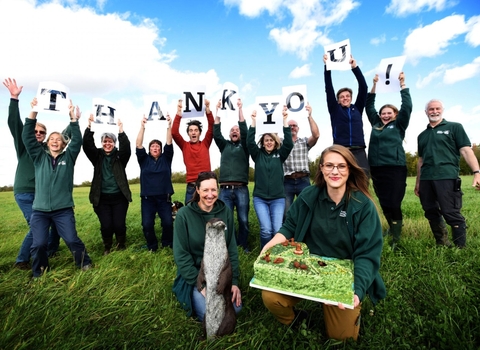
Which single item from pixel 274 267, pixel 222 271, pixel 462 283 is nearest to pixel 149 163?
pixel 222 271

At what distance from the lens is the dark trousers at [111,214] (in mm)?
6359

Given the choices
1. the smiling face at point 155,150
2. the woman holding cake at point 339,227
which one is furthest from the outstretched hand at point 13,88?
the woman holding cake at point 339,227

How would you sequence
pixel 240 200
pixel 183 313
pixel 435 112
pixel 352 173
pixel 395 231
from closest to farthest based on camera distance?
pixel 352 173 → pixel 183 313 → pixel 435 112 → pixel 395 231 → pixel 240 200

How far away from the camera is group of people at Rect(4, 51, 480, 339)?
339cm

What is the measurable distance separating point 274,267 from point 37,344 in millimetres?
2440

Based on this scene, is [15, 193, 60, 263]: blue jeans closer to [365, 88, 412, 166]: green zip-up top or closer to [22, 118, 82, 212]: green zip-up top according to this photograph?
[22, 118, 82, 212]: green zip-up top

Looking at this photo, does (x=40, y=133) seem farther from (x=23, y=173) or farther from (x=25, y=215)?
(x=25, y=215)

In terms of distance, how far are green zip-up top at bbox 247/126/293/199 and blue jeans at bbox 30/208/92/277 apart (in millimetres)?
3415

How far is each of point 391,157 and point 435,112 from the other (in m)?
1.20

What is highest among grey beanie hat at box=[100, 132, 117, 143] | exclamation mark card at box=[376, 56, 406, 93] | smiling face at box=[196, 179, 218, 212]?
exclamation mark card at box=[376, 56, 406, 93]

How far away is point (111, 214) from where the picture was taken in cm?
647

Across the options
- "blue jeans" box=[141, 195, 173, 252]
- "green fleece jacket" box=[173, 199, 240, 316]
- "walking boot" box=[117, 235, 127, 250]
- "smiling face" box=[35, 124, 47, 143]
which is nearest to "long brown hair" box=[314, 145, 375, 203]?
"green fleece jacket" box=[173, 199, 240, 316]

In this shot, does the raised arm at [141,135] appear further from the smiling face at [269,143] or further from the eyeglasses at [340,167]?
the eyeglasses at [340,167]

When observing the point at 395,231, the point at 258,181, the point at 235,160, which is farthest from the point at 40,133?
the point at 395,231
